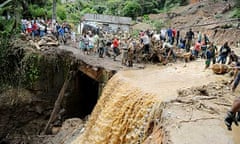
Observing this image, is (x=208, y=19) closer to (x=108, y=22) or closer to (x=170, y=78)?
(x=108, y=22)

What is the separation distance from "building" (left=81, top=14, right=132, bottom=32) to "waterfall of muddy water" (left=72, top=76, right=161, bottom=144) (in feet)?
54.1

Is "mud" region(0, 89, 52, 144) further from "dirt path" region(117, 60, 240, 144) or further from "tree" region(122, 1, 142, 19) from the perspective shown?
"tree" region(122, 1, 142, 19)

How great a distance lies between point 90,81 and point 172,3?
25.1 meters

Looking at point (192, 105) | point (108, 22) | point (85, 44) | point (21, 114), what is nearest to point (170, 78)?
point (192, 105)

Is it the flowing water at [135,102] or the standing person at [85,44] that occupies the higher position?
the standing person at [85,44]

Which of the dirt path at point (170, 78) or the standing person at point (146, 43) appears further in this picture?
the standing person at point (146, 43)

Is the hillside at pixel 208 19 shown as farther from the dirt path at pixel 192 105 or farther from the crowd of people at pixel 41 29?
the crowd of people at pixel 41 29

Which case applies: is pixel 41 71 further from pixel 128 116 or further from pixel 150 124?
pixel 150 124

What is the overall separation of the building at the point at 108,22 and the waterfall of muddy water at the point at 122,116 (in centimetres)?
1649

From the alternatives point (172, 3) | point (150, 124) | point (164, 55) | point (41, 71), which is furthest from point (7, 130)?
point (172, 3)

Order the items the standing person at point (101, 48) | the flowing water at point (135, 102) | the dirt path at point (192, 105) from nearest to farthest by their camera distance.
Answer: the dirt path at point (192, 105) → the flowing water at point (135, 102) → the standing person at point (101, 48)

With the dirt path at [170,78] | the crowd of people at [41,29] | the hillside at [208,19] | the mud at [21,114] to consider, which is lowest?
the mud at [21,114]

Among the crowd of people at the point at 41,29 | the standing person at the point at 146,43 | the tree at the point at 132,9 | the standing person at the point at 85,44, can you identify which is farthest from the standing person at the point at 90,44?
the tree at the point at 132,9

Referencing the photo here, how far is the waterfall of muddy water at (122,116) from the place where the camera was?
9875 mm
